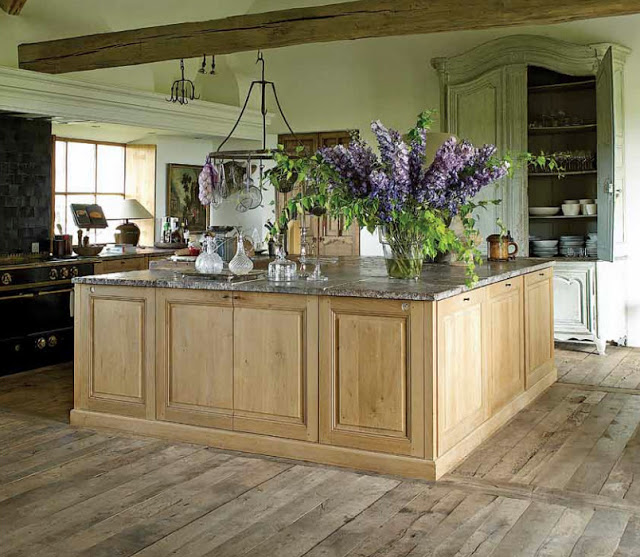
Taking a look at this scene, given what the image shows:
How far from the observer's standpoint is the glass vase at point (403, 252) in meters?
4.60

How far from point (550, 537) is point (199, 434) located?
6.59 ft

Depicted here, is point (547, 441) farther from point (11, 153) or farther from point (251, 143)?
point (251, 143)

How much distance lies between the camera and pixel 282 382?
4367 millimetres

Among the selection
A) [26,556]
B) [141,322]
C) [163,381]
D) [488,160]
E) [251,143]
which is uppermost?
[251,143]

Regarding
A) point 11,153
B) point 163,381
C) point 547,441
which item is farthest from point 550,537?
point 11,153

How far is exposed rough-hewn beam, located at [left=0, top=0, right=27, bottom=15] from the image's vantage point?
6.67 m

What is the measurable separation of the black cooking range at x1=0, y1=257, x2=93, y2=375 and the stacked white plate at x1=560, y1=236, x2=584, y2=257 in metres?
4.19

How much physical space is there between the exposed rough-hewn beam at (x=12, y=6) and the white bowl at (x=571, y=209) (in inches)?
192

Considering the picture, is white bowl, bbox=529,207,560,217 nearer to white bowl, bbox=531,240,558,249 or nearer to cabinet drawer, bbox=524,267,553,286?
white bowl, bbox=531,240,558,249

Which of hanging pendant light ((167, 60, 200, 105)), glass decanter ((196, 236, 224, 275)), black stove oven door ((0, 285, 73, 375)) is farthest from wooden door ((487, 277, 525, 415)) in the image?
hanging pendant light ((167, 60, 200, 105))

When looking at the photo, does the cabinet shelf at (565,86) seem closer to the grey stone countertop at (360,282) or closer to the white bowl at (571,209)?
the white bowl at (571,209)

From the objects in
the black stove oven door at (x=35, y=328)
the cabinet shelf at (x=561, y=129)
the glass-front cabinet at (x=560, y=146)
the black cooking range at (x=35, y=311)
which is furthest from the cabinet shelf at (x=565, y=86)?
the black stove oven door at (x=35, y=328)

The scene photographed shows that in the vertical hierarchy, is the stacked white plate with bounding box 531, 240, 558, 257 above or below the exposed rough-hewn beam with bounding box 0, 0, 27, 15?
below

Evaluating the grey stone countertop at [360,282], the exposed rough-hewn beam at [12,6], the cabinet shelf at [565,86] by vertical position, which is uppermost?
the exposed rough-hewn beam at [12,6]
